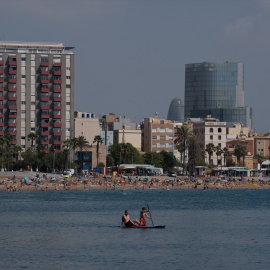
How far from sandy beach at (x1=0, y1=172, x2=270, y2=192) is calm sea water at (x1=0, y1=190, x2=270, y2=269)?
6204 centimetres

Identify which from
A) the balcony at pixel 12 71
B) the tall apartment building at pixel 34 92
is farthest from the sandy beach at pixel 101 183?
the balcony at pixel 12 71

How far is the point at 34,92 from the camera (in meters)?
200

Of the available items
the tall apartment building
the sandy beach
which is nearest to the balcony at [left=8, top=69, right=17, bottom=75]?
the tall apartment building

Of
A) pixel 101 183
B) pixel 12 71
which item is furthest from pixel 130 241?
pixel 12 71

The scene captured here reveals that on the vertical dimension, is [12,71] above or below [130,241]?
above

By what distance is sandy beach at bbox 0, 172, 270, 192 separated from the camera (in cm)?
15675

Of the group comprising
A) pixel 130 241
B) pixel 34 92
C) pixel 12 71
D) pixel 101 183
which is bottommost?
pixel 130 241

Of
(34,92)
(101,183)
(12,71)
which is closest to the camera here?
(101,183)

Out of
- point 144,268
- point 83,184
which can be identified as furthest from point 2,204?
point 144,268

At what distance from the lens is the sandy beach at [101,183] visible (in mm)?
156750

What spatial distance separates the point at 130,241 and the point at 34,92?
469ft

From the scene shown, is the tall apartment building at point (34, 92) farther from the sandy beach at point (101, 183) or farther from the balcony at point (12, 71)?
the sandy beach at point (101, 183)

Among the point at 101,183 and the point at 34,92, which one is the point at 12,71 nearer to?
the point at 34,92

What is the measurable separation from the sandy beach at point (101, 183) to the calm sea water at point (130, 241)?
204 feet
